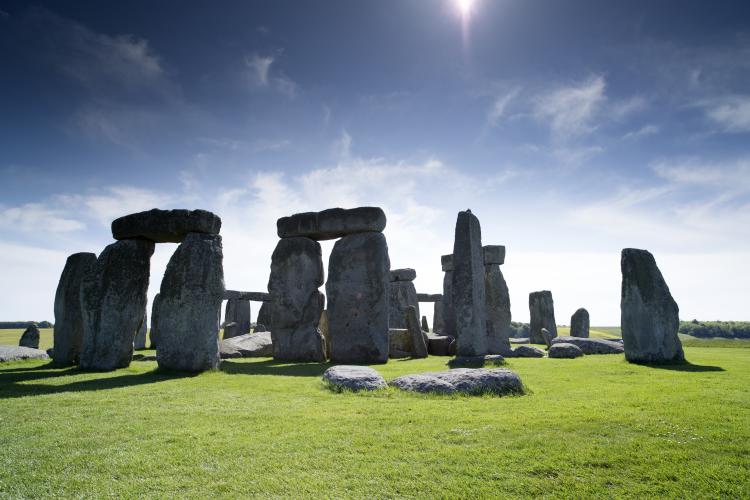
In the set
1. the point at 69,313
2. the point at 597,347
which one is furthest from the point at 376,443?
the point at 597,347

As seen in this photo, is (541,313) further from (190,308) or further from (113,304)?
(113,304)

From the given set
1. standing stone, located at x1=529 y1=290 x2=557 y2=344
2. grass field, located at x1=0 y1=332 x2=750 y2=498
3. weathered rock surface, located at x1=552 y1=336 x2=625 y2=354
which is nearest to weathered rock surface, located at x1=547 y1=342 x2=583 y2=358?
weathered rock surface, located at x1=552 y1=336 x2=625 y2=354

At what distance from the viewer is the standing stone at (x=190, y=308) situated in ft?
31.3

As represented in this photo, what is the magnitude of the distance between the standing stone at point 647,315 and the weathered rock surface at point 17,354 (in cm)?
1644

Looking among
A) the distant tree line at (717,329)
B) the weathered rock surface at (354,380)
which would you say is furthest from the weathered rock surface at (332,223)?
the distant tree line at (717,329)

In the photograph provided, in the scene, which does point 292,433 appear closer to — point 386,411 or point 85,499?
point 386,411

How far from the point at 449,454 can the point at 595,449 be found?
4.13 feet

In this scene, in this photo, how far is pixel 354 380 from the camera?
6.94 meters

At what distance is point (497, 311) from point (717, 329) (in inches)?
1844

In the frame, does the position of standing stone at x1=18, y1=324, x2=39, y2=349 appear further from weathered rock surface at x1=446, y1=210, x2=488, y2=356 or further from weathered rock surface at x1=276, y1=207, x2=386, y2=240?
weathered rock surface at x1=446, y1=210, x2=488, y2=356

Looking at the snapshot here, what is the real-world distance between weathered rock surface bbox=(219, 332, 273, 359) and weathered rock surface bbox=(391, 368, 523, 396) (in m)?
9.41

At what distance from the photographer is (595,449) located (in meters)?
3.75

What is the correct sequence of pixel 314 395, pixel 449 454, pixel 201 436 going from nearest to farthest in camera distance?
pixel 449 454 → pixel 201 436 → pixel 314 395

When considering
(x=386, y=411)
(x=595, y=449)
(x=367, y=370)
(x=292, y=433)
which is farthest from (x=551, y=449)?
(x=367, y=370)
